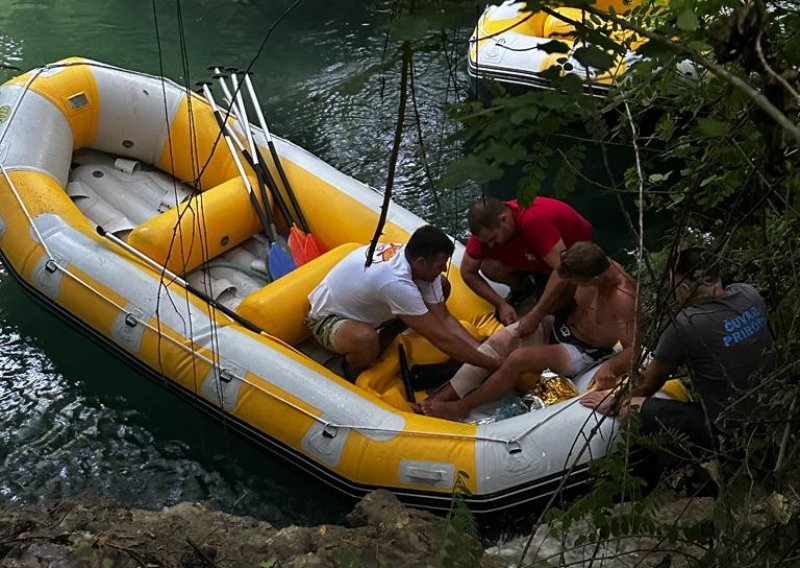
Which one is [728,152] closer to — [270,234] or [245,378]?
[245,378]

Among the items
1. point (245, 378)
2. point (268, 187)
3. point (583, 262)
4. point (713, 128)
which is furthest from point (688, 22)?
point (268, 187)

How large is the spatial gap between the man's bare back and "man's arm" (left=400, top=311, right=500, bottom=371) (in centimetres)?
38

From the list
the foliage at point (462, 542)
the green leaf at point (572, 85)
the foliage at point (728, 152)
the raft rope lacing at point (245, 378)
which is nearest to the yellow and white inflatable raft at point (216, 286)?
the raft rope lacing at point (245, 378)

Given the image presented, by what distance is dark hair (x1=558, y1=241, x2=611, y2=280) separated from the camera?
2998mm

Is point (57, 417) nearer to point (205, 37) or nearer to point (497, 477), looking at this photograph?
point (497, 477)

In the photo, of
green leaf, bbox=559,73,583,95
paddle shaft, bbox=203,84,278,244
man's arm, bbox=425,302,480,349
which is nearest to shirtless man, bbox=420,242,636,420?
man's arm, bbox=425,302,480,349

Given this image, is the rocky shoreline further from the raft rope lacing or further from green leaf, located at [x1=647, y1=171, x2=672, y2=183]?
green leaf, located at [x1=647, y1=171, x2=672, y2=183]

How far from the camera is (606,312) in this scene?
3246 mm

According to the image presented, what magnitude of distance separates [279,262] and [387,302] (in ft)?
2.89

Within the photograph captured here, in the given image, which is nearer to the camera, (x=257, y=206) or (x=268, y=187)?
(x=257, y=206)

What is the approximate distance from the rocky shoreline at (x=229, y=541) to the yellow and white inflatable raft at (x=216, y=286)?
310mm

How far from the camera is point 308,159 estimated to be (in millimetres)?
4520

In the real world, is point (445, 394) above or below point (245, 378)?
below

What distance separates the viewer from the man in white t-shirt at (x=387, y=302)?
3.24 m
